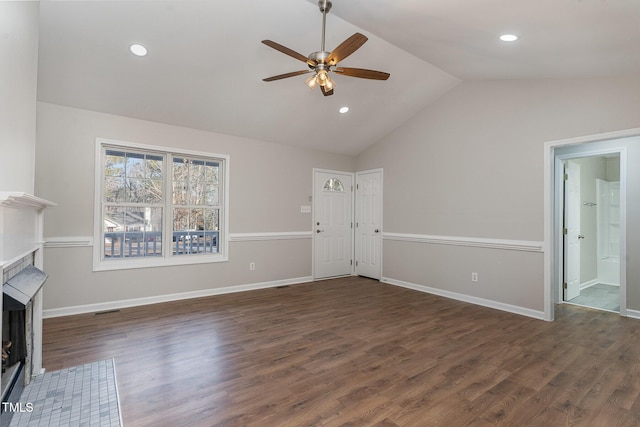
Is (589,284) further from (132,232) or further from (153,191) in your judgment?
(132,232)

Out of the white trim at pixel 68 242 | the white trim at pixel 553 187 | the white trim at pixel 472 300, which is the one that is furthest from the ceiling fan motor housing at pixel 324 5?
the white trim at pixel 472 300

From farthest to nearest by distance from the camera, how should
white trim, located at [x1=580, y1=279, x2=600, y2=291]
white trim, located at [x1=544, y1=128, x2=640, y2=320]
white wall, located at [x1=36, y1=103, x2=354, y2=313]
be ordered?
white trim, located at [x1=580, y1=279, x2=600, y2=291] → white wall, located at [x1=36, y1=103, x2=354, y2=313] → white trim, located at [x1=544, y1=128, x2=640, y2=320]

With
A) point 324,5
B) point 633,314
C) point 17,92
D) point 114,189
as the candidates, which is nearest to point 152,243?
point 114,189

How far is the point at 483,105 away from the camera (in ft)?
14.7

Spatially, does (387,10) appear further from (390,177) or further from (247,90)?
(390,177)

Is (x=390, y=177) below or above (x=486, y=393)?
above

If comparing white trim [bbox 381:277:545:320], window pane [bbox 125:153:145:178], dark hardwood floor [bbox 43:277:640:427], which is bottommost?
dark hardwood floor [bbox 43:277:640:427]

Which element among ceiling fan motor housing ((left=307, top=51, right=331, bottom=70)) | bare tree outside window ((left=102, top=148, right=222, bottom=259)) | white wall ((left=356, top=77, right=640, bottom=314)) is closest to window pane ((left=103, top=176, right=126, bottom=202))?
bare tree outside window ((left=102, top=148, right=222, bottom=259))

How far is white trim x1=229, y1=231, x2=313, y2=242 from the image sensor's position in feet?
16.8

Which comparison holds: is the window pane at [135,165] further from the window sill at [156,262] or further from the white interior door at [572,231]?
the white interior door at [572,231]

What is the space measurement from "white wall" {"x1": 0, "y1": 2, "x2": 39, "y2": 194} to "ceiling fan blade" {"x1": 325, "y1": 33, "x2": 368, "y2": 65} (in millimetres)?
1973

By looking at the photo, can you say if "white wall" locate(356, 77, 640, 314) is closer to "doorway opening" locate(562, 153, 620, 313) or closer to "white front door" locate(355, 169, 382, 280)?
"white front door" locate(355, 169, 382, 280)

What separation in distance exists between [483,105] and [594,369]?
3340 millimetres

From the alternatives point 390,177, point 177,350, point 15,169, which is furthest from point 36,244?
point 390,177
